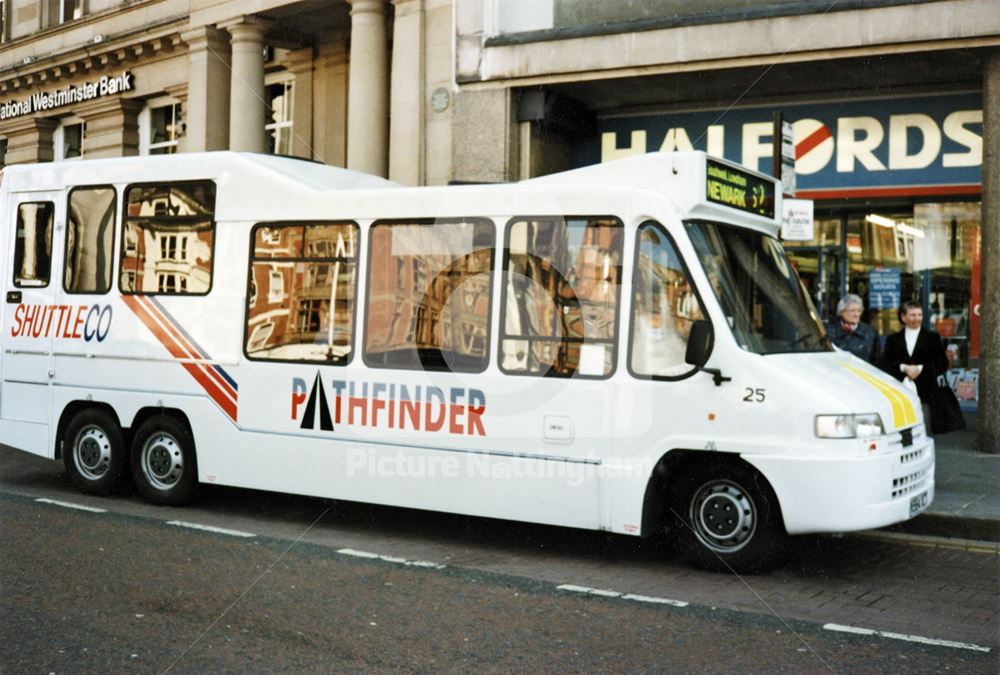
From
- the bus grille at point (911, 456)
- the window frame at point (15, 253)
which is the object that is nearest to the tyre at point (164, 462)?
the window frame at point (15, 253)

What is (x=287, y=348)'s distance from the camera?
28.5 feet

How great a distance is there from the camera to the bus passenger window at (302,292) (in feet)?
27.8

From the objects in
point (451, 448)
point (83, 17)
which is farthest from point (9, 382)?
point (83, 17)

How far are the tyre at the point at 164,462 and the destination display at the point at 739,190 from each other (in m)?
4.96

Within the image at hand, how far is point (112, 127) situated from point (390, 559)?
18161 millimetres

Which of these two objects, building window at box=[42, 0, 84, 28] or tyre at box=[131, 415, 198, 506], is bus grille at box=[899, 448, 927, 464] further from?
building window at box=[42, 0, 84, 28]

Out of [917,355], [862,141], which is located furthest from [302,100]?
[917,355]

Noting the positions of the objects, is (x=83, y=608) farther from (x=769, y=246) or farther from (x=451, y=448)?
(x=769, y=246)

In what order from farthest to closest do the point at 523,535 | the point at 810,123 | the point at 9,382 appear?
the point at 810,123
the point at 9,382
the point at 523,535

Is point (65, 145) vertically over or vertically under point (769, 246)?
over

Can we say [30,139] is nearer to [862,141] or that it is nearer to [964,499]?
[862,141]

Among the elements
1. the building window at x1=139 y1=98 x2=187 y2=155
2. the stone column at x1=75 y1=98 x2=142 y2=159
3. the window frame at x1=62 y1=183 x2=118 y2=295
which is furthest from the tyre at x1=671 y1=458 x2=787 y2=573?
the stone column at x1=75 y1=98 x2=142 y2=159

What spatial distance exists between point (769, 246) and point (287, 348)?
3.93m

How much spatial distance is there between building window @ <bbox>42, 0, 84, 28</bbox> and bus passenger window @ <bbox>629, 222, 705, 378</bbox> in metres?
20.7
